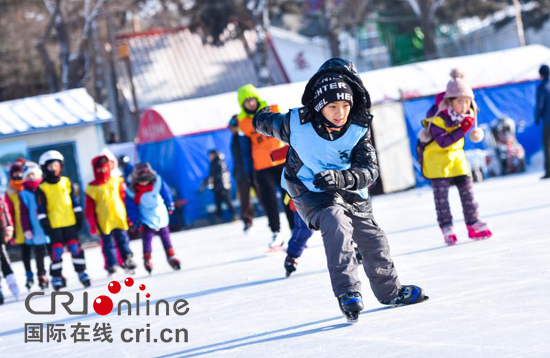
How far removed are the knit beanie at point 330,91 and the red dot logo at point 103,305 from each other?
3009 mm

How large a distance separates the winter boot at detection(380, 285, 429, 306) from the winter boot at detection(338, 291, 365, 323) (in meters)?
0.48

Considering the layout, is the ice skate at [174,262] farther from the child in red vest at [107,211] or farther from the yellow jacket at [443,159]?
the yellow jacket at [443,159]

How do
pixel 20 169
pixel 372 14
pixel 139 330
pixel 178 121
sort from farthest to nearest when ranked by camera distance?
pixel 372 14 → pixel 178 121 → pixel 20 169 → pixel 139 330

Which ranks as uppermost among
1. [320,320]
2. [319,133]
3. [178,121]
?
[178,121]

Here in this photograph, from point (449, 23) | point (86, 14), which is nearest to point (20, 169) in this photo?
point (86, 14)

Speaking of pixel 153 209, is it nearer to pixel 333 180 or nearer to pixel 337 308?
pixel 337 308

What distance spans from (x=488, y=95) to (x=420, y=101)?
145cm

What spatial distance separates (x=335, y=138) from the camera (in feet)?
17.9

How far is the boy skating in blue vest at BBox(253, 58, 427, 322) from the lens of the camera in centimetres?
532

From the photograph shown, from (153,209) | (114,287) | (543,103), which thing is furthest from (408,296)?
(543,103)

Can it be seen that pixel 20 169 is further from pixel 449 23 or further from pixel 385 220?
pixel 449 23

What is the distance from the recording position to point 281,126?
18.5 feet

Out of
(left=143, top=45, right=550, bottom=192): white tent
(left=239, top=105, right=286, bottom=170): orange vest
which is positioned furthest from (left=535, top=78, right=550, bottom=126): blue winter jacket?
(left=239, top=105, right=286, bottom=170): orange vest

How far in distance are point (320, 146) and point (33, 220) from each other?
5597mm
